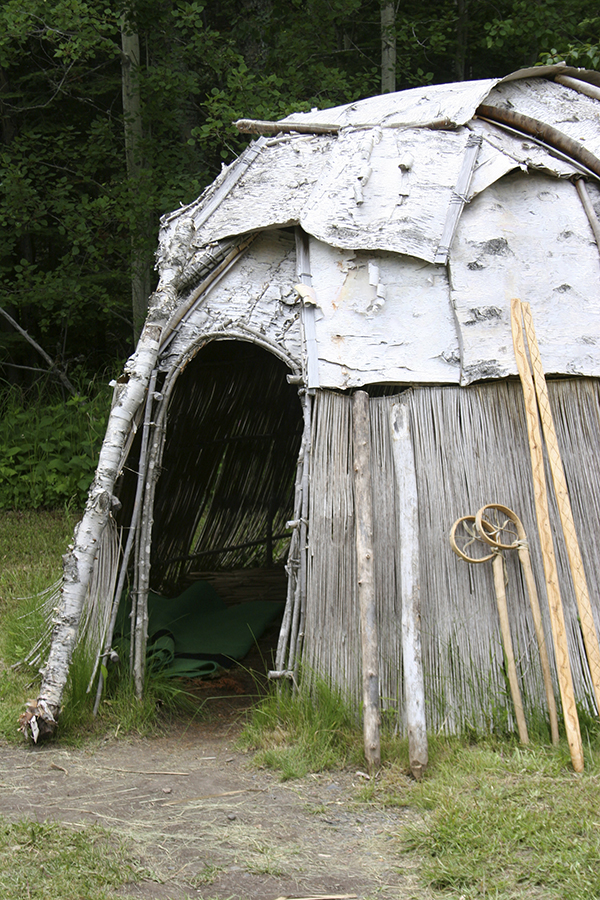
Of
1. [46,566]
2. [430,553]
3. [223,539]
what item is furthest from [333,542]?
[46,566]

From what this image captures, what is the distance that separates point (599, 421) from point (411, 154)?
5.65 ft

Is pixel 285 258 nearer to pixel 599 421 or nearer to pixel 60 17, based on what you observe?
pixel 599 421

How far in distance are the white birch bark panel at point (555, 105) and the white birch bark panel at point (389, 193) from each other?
50cm

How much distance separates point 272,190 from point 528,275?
1482 mm

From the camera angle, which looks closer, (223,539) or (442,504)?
(442,504)

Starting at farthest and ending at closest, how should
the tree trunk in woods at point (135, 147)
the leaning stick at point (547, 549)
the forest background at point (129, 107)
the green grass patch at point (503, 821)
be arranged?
the tree trunk in woods at point (135, 147), the forest background at point (129, 107), the leaning stick at point (547, 549), the green grass patch at point (503, 821)

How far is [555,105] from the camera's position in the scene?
4980mm

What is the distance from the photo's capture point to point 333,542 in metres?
4.06

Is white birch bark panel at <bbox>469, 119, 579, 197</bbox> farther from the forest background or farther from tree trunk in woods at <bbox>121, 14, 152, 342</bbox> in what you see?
tree trunk in woods at <bbox>121, 14, 152, 342</bbox>

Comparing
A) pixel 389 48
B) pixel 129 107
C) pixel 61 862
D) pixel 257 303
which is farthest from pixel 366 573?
pixel 389 48

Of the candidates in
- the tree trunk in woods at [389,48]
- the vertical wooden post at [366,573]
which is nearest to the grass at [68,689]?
the vertical wooden post at [366,573]

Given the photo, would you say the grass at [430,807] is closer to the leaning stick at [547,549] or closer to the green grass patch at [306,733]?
the green grass patch at [306,733]

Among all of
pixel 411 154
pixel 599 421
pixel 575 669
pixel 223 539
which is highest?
pixel 411 154

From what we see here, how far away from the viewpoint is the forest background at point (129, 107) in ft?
27.4
